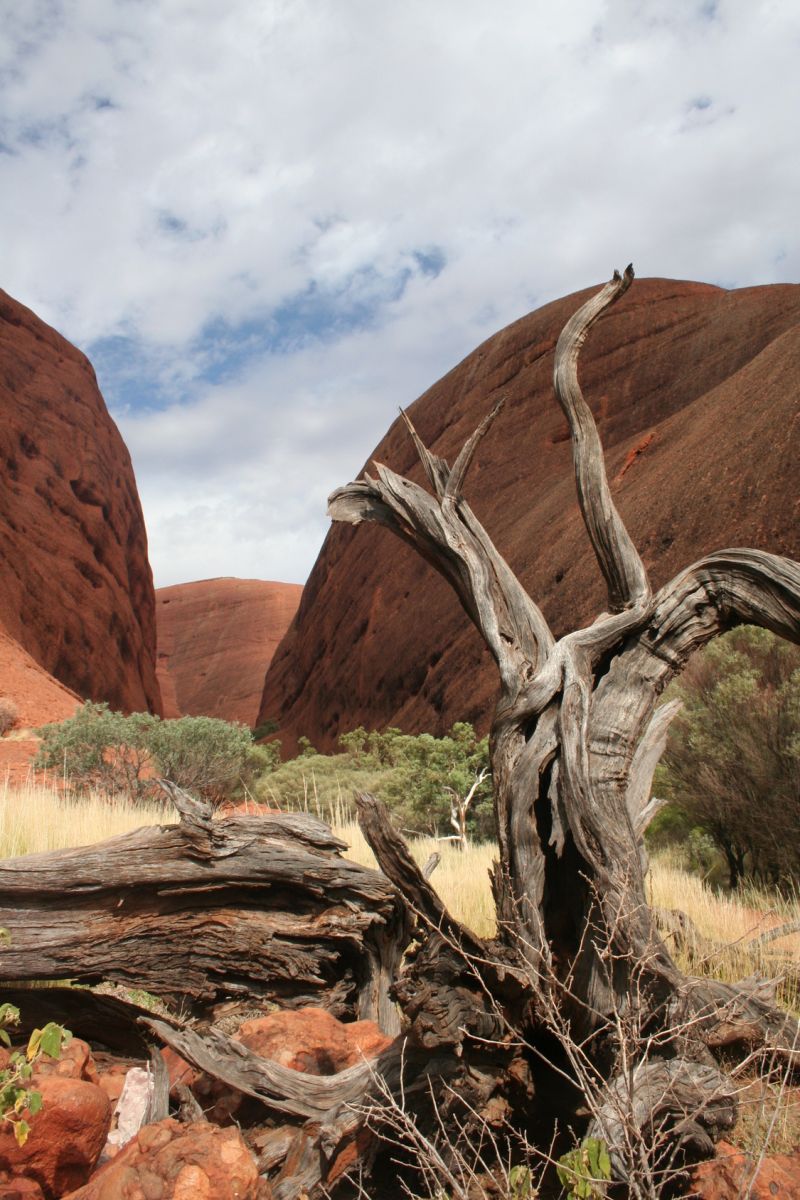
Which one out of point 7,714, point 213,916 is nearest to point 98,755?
point 7,714

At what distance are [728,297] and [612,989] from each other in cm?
2389

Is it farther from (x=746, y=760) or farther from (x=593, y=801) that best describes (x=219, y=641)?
(x=593, y=801)

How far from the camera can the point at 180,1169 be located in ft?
8.03

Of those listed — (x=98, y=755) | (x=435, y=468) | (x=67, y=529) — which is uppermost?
(x=67, y=529)

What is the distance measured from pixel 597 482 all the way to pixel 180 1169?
308 cm

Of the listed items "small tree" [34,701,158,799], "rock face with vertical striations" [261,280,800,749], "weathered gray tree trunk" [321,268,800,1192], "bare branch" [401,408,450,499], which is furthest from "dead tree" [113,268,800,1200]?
"rock face with vertical striations" [261,280,800,749]

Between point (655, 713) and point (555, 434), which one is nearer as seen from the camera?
point (655, 713)

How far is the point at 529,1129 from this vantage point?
3.00 m

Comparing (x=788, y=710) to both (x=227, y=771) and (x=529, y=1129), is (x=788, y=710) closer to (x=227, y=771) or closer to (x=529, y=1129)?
(x=529, y=1129)

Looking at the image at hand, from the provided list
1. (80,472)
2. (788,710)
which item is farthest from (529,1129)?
(80,472)

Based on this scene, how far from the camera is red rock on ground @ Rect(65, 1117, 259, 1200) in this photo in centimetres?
241

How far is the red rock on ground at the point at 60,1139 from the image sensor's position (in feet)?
8.94

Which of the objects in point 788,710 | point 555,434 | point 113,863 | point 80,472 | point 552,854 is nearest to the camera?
point 552,854

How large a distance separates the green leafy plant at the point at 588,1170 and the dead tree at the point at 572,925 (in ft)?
0.24
